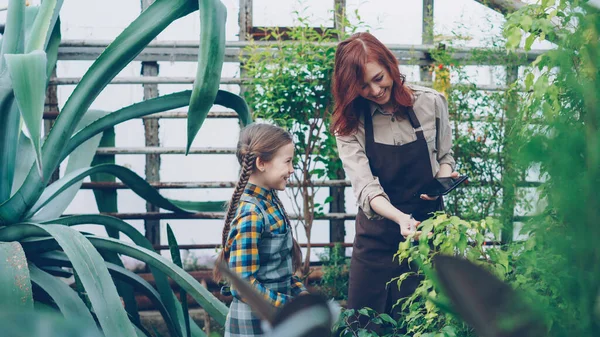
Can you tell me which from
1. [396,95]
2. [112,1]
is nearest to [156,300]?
[396,95]

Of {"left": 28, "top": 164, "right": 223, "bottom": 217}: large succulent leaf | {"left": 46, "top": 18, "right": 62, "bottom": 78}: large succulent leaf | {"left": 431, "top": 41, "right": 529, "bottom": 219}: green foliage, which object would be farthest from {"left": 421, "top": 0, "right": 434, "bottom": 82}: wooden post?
{"left": 46, "top": 18, "right": 62, "bottom": 78}: large succulent leaf

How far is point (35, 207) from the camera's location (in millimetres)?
2252

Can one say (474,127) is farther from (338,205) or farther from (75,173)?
(75,173)

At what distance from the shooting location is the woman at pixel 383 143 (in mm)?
2301

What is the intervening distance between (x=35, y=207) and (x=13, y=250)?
0.50 metres

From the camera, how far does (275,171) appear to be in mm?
2068

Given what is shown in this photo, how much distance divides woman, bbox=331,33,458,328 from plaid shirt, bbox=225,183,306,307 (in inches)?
16.0

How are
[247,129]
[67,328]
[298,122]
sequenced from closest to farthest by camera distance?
[67,328] < [247,129] < [298,122]

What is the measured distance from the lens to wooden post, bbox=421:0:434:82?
470 cm

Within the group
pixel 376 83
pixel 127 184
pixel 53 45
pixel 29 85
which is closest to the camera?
pixel 29 85

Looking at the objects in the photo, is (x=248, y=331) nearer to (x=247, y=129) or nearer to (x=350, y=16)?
(x=247, y=129)

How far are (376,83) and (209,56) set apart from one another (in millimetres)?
705

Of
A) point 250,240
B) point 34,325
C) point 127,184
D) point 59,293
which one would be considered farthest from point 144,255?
point 34,325

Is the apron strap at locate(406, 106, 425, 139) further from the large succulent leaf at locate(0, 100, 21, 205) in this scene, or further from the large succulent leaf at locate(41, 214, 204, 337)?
the large succulent leaf at locate(0, 100, 21, 205)
